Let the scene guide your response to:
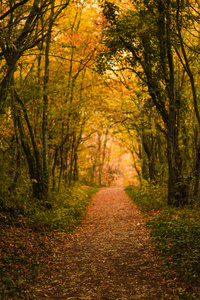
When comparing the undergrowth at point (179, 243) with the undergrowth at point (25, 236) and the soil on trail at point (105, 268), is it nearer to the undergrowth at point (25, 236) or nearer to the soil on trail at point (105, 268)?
the soil on trail at point (105, 268)

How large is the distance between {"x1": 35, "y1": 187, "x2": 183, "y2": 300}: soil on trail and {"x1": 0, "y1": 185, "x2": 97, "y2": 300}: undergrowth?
1.01 feet

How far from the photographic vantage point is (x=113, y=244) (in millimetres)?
7156

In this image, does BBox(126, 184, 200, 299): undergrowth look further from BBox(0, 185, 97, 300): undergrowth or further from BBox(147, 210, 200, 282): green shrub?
BBox(0, 185, 97, 300): undergrowth

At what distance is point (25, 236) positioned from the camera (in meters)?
6.41

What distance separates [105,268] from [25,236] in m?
2.17

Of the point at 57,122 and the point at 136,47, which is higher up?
the point at 136,47

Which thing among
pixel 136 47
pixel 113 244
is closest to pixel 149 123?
pixel 136 47

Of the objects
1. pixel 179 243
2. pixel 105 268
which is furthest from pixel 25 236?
pixel 179 243

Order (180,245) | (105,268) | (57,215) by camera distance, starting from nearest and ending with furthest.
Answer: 1. (180,245)
2. (105,268)
3. (57,215)

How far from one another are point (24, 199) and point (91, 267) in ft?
12.1

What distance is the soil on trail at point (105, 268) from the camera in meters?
4.36

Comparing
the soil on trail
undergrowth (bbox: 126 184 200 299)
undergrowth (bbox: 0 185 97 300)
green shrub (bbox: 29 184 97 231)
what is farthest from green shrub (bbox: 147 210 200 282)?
green shrub (bbox: 29 184 97 231)

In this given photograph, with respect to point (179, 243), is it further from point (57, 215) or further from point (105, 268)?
point (57, 215)

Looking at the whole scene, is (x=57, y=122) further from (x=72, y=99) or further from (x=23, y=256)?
(x=23, y=256)
